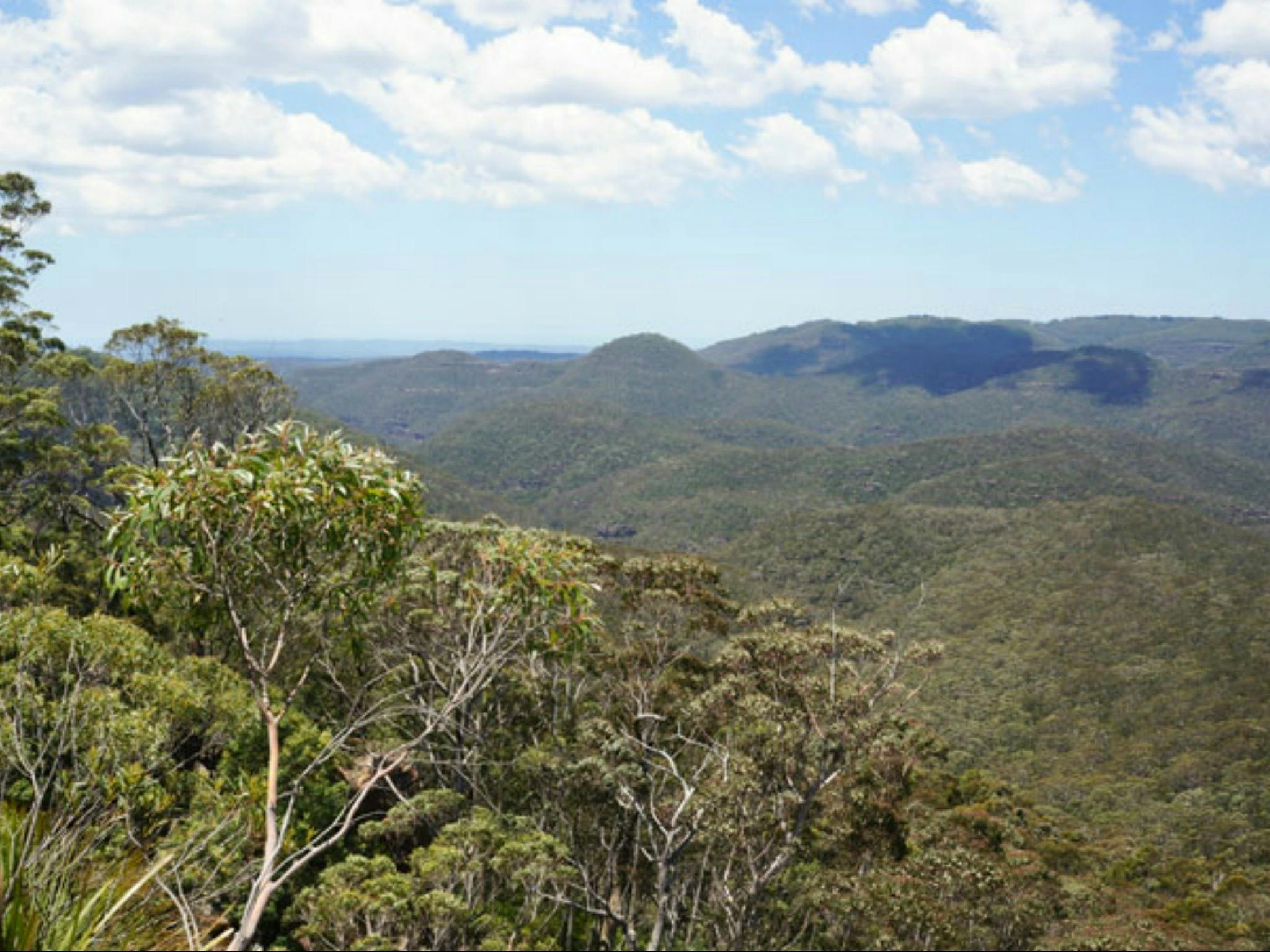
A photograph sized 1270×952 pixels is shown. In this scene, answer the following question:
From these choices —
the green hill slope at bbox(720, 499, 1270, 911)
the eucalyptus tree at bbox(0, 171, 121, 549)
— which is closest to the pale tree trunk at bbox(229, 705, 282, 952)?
the green hill slope at bbox(720, 499, 1270, 911)

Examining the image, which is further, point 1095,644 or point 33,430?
point 1095,644

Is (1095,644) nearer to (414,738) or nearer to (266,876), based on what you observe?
(414,738)

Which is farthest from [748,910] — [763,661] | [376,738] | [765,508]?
[765,508]

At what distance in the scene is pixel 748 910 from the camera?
1438 cm

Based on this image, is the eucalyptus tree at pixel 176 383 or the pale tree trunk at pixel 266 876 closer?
the pale tree trunk at pixel 266 876

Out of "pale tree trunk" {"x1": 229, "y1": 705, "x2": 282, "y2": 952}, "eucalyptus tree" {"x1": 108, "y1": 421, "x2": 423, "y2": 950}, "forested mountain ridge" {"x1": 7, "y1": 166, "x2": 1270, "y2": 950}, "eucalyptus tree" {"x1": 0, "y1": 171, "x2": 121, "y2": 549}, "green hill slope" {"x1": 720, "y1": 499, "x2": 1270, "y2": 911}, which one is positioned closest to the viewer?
"pale tree trunk" {"x1": 229, "y1": 705, "x2": 282, "y2": 952}

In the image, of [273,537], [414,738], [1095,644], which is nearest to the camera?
[273,537]

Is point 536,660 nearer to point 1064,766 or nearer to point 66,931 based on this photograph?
point 66,931

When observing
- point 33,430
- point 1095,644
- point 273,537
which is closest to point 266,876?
point 273,537

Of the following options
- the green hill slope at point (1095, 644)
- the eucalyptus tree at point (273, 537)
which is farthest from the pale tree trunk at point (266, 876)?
the green hill slope at point (1095, 644)

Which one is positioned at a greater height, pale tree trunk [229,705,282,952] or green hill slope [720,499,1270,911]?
pale tree trunk [229,705,282,952]

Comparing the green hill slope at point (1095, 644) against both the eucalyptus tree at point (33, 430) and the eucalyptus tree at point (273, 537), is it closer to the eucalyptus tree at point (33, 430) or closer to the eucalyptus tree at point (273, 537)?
the eucalyptus tree at point (273, 537)

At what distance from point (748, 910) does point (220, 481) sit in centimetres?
1193

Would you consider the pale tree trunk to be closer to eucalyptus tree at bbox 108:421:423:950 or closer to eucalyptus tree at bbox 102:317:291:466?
eucalyptus tree at bbox 108:421:423:950
